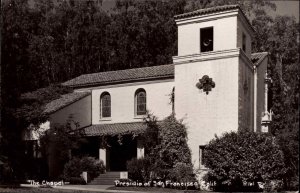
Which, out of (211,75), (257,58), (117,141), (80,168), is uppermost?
(257,58)

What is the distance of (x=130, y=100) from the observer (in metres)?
32.3

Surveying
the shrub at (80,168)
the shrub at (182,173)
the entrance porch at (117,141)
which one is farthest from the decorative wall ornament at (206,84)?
the shrub at (80,168)

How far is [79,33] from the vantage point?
48500mm

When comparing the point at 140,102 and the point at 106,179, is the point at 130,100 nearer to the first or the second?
the point at 140,102

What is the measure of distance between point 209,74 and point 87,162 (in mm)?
9890

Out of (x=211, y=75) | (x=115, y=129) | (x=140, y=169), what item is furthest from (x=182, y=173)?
(x=115, y=129)

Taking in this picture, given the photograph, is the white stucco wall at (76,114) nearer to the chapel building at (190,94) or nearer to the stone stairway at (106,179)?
the chapel building at (190,94)

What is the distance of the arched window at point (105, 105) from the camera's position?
A: 33.6m

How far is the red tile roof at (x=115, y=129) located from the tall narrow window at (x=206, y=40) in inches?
256

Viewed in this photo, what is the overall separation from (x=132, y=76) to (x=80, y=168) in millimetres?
7870

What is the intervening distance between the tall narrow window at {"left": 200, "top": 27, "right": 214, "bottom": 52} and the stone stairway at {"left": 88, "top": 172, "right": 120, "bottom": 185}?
32.9ft

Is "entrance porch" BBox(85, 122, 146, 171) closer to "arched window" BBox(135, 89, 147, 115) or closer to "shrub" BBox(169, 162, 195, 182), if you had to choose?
"arched window" BBox(135, 89, 147, 115)

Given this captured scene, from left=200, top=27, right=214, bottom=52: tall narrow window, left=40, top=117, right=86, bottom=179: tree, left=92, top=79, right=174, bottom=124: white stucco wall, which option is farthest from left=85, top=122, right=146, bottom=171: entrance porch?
left=200, top=27, right=214, bottom=52: tall narrow window

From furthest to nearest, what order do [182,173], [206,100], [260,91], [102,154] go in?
[260,91]
[102,154]
[206,100]
[182,173]
